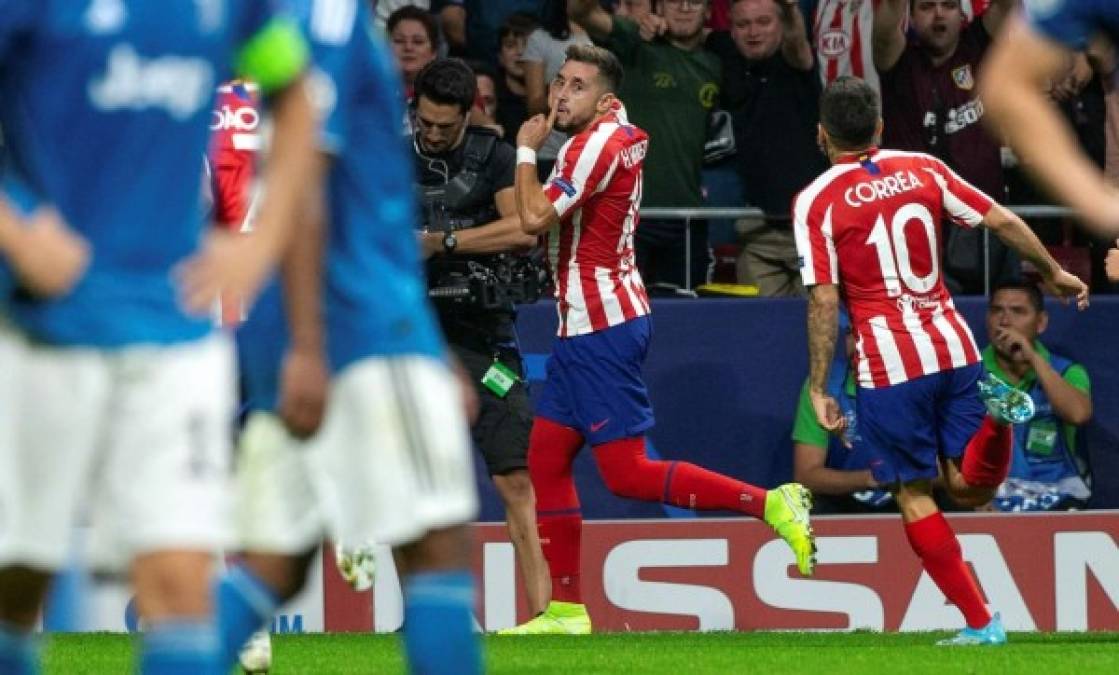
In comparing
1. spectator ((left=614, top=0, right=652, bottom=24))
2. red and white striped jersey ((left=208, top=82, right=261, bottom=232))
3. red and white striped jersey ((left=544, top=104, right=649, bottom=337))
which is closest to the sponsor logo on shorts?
spectator ((left=614, top=0, right=652, bottom=24))

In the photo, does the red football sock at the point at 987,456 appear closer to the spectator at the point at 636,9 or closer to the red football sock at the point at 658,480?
the red football sock at the point at 658,480

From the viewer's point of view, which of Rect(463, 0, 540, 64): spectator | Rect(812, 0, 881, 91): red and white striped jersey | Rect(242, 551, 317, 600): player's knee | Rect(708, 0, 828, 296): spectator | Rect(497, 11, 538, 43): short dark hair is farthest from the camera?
Rect(463, 0, 540, 64): spectator

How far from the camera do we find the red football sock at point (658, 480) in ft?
35.8

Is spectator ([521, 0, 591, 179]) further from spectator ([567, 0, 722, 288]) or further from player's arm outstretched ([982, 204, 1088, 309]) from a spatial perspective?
player's arm outstretched ([982, 204, 1088, 309])

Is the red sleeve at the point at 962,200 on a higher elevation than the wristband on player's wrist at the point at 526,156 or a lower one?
lower

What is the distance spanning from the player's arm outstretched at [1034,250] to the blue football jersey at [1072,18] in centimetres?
506

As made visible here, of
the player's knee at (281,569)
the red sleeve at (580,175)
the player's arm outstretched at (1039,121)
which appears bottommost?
the player's knee at (281,569)

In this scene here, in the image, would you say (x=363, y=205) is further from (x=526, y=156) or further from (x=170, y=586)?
(x=526, y=156)

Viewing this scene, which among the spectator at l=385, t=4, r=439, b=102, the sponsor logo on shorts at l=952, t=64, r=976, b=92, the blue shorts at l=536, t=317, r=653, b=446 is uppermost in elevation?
the spectator at l=385, t=4, r=439, b=102

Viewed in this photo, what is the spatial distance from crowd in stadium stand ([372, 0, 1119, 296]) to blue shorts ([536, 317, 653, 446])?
2.07 meters

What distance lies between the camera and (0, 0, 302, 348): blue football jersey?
4441 mm

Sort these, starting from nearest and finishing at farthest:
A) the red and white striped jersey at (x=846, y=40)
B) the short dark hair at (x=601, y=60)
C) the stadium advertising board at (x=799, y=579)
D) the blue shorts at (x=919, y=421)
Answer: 1. the blue shorts at (x=919, y=421)
2. the short dark hair at (x=601, y=60)
3. the stadium advertising board at (x=799, y=579)
4. the red and white striped jersey at (x=846, y=40)

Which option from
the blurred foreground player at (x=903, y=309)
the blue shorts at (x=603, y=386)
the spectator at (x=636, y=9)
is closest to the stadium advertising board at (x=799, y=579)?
the blue shorts at (x=603, y=386)

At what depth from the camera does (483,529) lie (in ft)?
39.7
